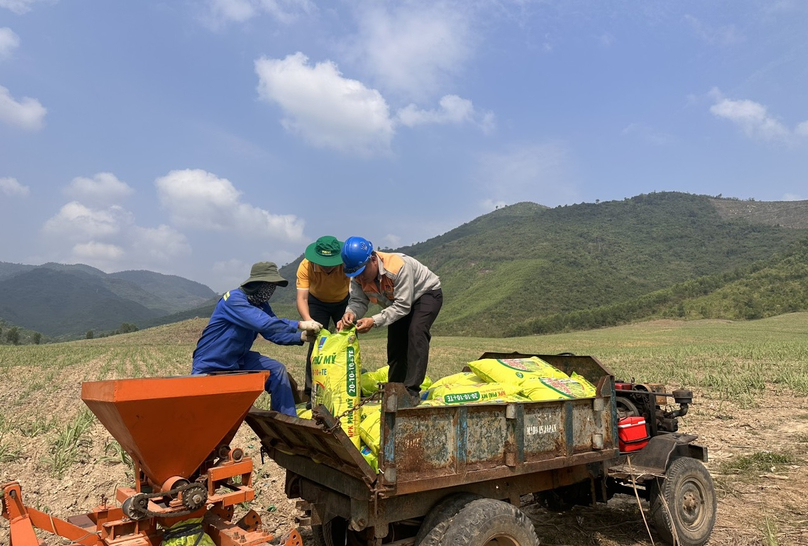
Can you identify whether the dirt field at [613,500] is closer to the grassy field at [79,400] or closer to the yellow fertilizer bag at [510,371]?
the grassy field at [79,400]

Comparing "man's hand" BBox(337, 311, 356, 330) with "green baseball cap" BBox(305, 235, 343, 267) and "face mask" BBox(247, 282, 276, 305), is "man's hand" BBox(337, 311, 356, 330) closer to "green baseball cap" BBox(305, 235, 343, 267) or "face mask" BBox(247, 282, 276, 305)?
"face mask" BBox(247, 282, 276, 305)

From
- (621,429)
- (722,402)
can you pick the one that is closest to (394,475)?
(621,429)

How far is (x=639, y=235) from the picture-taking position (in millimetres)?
139000

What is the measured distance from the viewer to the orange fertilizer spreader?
2721 millimetres

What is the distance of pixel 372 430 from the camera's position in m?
3.24

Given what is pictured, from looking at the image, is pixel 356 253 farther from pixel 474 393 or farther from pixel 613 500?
pixel 613 500

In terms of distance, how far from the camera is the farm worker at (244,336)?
3920mm

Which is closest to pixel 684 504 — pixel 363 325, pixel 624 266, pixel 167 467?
pixel 363 325

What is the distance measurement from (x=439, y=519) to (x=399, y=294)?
1.71m

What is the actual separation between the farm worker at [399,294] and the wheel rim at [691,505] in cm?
270

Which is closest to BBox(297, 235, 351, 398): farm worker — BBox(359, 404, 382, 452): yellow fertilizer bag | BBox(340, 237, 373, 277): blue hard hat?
BBox(340, 237, 373, 277): blue hard hat

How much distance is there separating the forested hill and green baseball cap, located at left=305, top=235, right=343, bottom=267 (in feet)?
209

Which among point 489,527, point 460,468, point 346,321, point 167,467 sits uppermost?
point 346,321

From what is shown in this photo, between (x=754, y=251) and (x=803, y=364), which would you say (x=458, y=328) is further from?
(x=754, y=251)
